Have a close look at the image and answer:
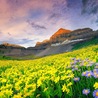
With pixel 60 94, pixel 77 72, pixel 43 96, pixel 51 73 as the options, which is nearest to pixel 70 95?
pixel 60 94

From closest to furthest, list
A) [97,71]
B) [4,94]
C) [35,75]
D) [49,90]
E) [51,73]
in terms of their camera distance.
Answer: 1. [4,94]
2. [49,90]
3. [97,71]
4. [51,73]
5. [35,75]

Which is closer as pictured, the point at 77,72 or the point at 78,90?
the point at 78,90

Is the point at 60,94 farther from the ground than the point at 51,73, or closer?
closer

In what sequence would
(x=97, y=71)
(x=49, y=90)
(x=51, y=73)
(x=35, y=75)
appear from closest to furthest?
(x=49, y=90) → (x=97, y=71) → (x=51, y=73) → (x=35, y=75)

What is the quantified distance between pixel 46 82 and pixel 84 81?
2.64ft

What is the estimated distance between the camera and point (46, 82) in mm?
5211

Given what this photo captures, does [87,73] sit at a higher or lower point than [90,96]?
higher

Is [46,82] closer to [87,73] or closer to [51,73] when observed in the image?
[51,73]

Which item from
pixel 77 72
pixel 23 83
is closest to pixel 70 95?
pixel 23 83

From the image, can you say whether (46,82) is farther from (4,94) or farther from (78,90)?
(4,94)

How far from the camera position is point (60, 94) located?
4523 mm

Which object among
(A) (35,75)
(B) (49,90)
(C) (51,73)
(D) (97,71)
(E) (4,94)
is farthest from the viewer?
(A) (35,75)

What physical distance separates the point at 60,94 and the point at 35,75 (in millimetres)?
1529

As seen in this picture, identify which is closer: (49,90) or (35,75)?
(49,90)
